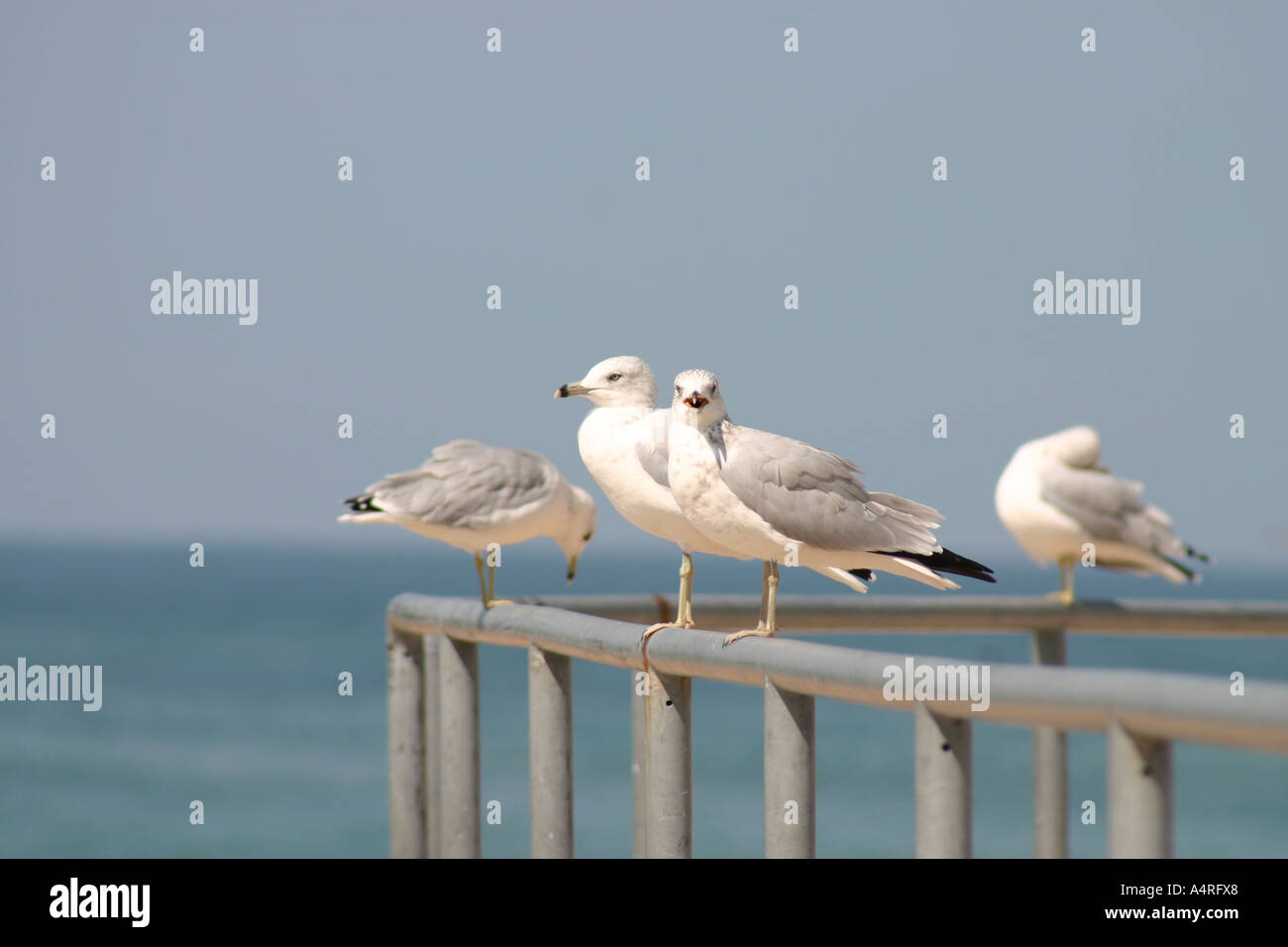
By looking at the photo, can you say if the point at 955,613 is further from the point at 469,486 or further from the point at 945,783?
the point at 469,486

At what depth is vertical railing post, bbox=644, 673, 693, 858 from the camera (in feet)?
8.43

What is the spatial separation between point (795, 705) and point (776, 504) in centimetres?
118

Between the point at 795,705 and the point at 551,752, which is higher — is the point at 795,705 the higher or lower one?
the higher one

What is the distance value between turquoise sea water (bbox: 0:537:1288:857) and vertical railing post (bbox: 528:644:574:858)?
264 inches

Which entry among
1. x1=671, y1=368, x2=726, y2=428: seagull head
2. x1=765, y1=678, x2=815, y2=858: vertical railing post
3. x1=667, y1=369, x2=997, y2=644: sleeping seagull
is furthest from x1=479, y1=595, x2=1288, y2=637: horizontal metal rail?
x1=765, y1=678, x2=815, y2=858: vertical railing post

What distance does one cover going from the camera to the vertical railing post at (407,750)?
A: 3.53 metres

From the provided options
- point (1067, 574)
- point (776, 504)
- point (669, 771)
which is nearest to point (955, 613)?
point (776, 504)

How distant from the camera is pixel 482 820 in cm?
342

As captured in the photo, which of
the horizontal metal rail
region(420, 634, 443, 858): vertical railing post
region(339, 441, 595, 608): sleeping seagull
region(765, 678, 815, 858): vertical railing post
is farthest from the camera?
region(339, 441, 595, 608): sleeping seagull

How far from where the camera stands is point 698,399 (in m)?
3.36

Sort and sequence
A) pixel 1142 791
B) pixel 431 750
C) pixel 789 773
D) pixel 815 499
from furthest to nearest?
1. pixel 431 750
2. pixel 815 499
3. pixel 789 773
4. pixel 1142 791

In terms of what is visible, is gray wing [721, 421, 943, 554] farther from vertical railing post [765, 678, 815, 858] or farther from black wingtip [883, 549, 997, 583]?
vertical railing post [765, 678, 815, 858]

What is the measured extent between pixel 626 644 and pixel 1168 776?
1.27 meters
